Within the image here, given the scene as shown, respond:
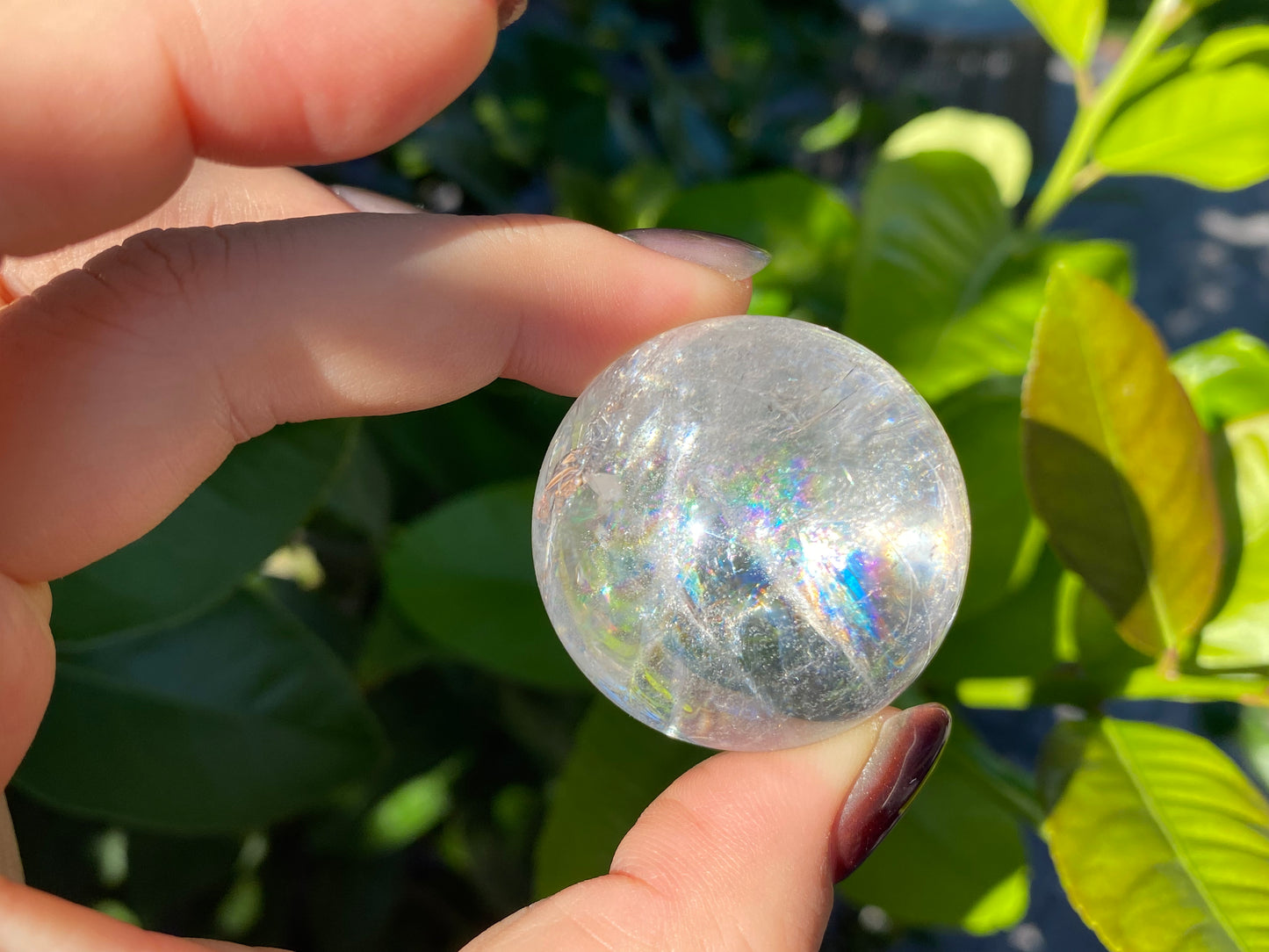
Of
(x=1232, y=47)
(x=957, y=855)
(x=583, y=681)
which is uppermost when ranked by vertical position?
(x=1232, y=47)

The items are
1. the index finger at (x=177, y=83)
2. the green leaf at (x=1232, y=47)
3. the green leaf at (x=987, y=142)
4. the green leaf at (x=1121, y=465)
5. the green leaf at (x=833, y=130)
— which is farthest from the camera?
the green leaf at (x=833, y=130)

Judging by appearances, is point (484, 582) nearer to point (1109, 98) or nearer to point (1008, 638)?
point (1008, 638)

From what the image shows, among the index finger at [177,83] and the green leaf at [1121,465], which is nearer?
the index finger at [177,83]

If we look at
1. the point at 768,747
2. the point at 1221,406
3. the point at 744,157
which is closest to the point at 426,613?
the point at 768,747

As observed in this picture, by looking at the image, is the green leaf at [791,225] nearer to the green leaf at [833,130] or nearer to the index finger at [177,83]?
the index finger at [177,83]

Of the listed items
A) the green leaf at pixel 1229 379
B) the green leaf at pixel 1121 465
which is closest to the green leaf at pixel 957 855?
the green leaf at pixel 1121 465

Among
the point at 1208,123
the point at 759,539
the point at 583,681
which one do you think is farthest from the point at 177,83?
the point at 1208,123

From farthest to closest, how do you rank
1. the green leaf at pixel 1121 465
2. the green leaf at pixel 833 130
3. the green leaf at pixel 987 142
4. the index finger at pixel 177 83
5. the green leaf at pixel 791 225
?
the green leaf at pixel 833 130
the green leaf at pixel 987 142
the green leaf at pixel 791 225
the green leaf at pixel 1121 465
the index finger at pixel 177 83
